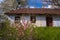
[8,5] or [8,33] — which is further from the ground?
[8,5]

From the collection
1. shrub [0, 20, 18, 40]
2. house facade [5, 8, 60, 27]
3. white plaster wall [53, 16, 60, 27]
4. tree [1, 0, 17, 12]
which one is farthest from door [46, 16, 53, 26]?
shrub [0, 20, 18, 40]

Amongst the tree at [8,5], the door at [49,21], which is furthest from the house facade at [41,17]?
the tree at [8,5]

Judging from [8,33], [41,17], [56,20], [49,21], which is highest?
[8,33]

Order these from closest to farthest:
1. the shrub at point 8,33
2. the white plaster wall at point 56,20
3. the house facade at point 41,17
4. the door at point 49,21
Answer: the shrub at point 8,33, the house facade at point 41,17, the white plaster wall at point 56,20, the door at point 49,21

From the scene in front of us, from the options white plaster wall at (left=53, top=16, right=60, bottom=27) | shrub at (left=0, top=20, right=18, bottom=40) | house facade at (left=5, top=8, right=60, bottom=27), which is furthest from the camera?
white plaster wall at (left=53, top=16, right=60, bottom=27)

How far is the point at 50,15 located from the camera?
34656mm

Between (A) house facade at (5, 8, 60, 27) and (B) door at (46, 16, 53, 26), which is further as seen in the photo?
(B) door at (46, 16, 53, 26)

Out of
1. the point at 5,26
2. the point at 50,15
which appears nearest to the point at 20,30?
the point at 5,26

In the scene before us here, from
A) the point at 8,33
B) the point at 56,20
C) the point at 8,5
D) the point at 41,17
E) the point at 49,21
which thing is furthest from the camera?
the point at 8,5

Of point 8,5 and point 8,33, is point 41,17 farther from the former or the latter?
point 8,33

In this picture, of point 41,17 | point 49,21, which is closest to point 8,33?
point 41,17

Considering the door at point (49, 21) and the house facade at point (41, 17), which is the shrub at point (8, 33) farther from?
the door at point (49, 21)

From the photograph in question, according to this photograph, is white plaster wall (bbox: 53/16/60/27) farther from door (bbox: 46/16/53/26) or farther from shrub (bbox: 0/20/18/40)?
shrub (bbox: 0/20/18/40)

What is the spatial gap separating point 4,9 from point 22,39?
3578cm
